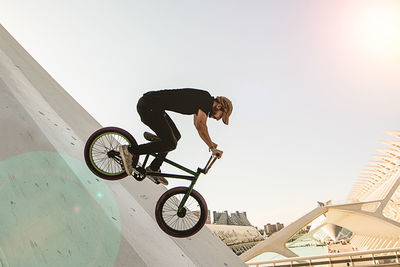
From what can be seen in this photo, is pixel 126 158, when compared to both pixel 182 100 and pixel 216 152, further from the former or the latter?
pixel 216 152

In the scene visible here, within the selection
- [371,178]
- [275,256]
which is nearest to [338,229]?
[371,178]

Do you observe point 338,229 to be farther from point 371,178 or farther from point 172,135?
point 172,135

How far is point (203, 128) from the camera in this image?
4254 millimetres

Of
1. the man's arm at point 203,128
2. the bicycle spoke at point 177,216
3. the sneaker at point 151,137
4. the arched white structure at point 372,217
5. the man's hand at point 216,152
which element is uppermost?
the man's arm at point 203,128

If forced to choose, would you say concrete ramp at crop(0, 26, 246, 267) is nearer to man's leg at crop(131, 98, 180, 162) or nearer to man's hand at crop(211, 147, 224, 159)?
man's leg at crop(131, 98, 180, 162)

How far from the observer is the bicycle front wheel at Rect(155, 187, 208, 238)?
482 cm

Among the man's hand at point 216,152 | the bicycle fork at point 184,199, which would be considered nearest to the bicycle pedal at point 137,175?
the bicycle fork at point 184,199

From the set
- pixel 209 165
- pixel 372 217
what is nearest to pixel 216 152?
pixel 209 165

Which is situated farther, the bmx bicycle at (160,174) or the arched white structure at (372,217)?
the arched white structure at (372,217)

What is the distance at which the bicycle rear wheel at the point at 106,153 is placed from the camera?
15.5 ft

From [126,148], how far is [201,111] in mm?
1526

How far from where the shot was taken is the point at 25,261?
9.11ft

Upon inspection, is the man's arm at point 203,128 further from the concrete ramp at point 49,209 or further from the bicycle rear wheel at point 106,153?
the concrete ramp at point 49,209

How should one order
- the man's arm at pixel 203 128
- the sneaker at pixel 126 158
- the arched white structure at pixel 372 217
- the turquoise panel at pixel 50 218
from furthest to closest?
1. the arched white structure at pixel 372 217
2. the sneaker at pixel 126 158
3. the man's arm at pixel 203 128
4. the turquoise panel at pixel 50 218
